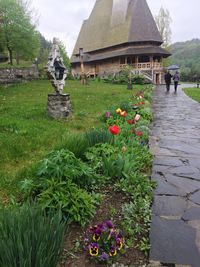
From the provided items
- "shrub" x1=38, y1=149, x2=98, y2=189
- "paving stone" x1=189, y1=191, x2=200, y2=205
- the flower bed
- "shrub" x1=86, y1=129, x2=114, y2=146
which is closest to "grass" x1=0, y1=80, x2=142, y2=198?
"shrub" x1=86, y1=129, x2=114, y2=146

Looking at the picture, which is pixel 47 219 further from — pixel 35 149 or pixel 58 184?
pixel 35 149

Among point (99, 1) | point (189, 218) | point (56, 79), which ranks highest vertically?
point (99, 1)

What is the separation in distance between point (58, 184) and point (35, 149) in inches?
104

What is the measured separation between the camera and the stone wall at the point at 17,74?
20.6m

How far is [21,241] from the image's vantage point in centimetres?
179

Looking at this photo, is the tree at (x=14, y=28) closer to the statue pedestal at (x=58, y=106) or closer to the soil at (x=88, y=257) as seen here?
the statue pedestal at (x=58, y=106)

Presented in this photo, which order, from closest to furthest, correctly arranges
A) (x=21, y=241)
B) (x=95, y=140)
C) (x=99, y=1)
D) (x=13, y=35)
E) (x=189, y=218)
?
(x=21, y=241)
(x=189, y=218)
(x=95, y=140)
(x=13, y=35)
(x=99, y=1)

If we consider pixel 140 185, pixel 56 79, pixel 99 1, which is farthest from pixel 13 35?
pixel 99 1

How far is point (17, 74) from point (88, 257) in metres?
22.3

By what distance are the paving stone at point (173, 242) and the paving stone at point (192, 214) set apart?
4.4 inches

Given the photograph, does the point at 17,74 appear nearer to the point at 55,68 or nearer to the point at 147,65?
the point at 55,68

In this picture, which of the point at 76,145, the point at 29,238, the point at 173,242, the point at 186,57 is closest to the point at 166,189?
the point at 173,242

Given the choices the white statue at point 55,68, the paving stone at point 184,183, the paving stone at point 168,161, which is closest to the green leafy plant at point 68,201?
the paving stone at point 184,183

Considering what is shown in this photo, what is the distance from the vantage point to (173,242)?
2.38 metres
